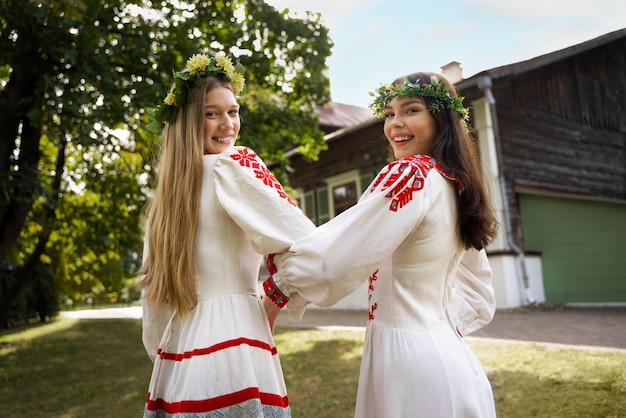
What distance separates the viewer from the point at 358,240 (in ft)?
4.86

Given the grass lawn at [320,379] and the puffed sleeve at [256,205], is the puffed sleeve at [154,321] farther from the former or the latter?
the grass lawn at [320,379]

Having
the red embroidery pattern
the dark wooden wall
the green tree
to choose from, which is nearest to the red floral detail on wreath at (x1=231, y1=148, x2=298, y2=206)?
the red embroidery pattern

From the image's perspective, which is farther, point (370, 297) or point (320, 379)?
point (320, 379)

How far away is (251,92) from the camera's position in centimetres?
796

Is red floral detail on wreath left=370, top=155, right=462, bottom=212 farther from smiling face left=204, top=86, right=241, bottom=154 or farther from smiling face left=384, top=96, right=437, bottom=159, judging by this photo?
smiling face left=204, top=86, right=241, bottom=154

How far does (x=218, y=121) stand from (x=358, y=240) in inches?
30.1

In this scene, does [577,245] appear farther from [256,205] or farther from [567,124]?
[256,205]

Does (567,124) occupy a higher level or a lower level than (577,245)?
higher

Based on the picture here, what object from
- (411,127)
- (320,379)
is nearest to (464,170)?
(411,127)

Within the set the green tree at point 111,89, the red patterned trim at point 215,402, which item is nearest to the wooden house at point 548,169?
the green tree at point 111,89

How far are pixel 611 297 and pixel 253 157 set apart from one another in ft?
33.5

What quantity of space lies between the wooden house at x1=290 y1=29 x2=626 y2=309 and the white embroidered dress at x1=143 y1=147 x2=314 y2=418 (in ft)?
23.5

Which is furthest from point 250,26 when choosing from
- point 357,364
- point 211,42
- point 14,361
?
point 14,361

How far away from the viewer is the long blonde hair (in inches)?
64.1
